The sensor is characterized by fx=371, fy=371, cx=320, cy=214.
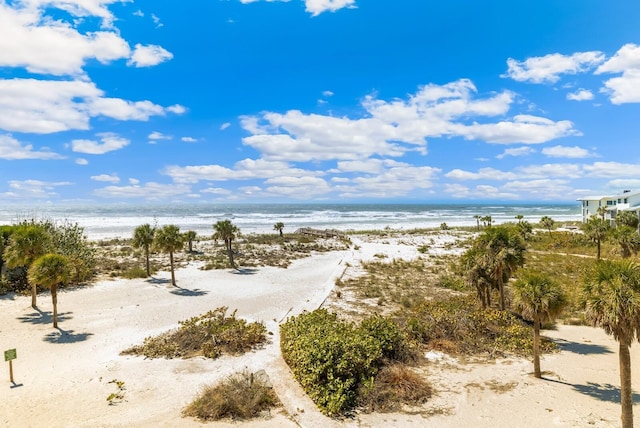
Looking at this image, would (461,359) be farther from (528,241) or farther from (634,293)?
(528,241)

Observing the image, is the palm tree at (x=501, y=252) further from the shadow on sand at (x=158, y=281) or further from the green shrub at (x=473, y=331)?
the shadow on sand at (x=158, y=281)

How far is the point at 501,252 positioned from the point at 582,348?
17.3 ft

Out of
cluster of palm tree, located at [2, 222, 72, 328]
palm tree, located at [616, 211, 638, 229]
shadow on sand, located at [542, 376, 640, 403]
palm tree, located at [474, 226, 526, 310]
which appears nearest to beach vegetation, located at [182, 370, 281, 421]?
shadow on sand, located at [542, 376, 640, 403]

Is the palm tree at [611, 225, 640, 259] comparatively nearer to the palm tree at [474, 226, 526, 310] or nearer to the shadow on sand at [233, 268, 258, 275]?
the palm tree at [474, 226, 526, 310]

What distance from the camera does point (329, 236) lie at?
63.5 metres

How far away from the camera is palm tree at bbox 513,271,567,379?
13.4 meters

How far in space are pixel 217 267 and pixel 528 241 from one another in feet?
140

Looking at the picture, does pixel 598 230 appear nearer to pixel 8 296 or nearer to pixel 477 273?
pixel 477 273

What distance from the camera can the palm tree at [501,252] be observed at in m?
18.5

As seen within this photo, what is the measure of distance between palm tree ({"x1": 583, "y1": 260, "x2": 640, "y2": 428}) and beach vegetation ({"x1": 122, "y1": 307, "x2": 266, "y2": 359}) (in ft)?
41.6

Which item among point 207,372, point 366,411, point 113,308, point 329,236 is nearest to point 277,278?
point 113,308

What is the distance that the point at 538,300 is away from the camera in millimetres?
13367

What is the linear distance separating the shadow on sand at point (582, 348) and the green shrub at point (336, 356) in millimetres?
7826

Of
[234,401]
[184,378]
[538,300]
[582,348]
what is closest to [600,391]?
[538,300]
